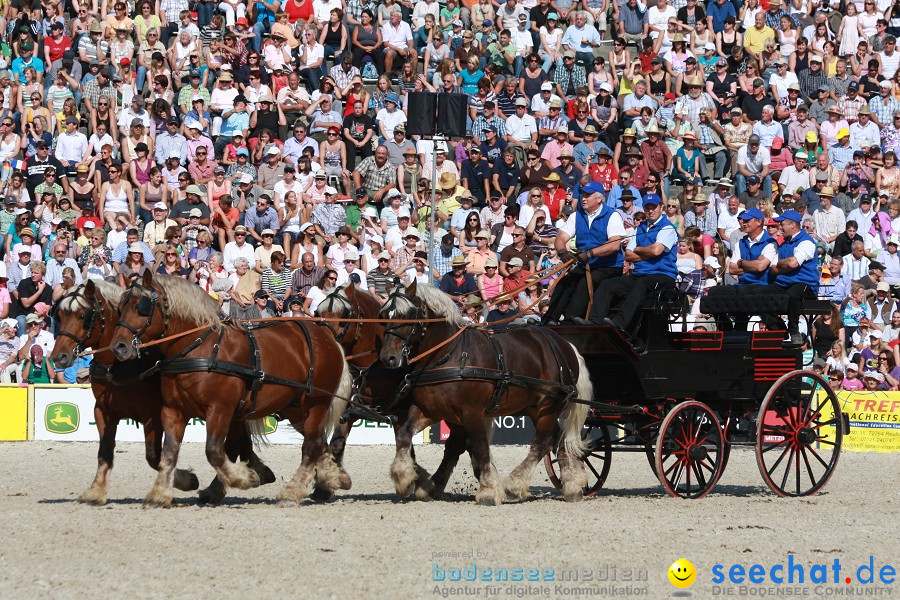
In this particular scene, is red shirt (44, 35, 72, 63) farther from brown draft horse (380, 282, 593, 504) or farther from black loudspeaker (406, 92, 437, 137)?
brown draft horse (380, 282, 593, 504)

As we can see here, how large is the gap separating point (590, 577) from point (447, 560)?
0.94 meters

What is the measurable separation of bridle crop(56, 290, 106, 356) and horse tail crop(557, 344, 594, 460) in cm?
403

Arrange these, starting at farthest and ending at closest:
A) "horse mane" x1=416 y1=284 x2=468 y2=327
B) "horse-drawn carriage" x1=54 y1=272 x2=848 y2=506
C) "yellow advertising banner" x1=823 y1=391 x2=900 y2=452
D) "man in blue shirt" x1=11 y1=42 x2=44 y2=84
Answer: "man in blue shirt" x1=11 y1=42 x2=44 y2=84 → "yellow advertising banner" x1=823 y1=391 x2=900 y2=452 → "horse mane" x1=416 y1=284 x2=468 y2=327 → "horse-drawn carriage" x1=54 y1=272 x2=848 y2=506

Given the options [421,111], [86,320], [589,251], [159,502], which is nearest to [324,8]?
[421,111]

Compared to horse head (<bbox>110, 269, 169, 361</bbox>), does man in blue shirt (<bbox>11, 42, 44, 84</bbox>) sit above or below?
above

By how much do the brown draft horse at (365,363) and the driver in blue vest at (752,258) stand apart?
285 cm

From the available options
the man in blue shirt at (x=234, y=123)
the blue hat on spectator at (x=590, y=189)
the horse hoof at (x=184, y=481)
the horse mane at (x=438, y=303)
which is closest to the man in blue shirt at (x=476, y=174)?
the man in blue shirt at (x=234, y=123)

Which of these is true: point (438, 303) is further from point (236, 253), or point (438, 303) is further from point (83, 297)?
point (236, 253)

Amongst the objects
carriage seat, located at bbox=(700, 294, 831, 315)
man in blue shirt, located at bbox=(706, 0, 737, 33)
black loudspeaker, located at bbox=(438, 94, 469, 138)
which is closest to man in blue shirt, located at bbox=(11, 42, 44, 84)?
black loudspeaker, located at bbox=(438, 94, 469, 138)

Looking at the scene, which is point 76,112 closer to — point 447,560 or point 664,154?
point 664,154

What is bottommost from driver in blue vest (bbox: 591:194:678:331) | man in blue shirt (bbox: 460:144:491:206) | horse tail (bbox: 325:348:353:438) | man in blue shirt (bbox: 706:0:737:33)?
horse tail (bbox: 325:348:353:438)

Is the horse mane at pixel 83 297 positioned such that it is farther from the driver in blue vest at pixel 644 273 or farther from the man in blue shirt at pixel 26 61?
the man in blue shirt at pixel 26 61

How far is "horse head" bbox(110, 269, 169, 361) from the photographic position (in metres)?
10.5

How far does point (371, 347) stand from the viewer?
12.3 m
